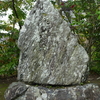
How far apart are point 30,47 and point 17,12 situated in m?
4.09

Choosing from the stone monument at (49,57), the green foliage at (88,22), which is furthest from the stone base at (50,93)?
the green foliage at (88,22)

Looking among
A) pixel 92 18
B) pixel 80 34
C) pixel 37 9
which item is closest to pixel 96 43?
pixel 80 34

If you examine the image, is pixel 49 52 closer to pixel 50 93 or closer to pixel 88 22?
pixel 50 93

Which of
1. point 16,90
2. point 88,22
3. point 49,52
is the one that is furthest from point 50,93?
point 88,22

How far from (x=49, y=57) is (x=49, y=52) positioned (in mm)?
119

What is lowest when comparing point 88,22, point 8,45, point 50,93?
point 50,93

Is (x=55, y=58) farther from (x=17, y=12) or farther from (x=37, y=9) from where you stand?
(x=17, y=12)

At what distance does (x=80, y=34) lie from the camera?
6.25 metres

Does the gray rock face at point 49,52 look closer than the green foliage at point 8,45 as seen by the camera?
Yes

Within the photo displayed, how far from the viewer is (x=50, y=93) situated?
2.97m

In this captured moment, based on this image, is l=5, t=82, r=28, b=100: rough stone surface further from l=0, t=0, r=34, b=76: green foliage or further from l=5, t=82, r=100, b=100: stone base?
l=0, t=0, r=34, b=76: green foliage

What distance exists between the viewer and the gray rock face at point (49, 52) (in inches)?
128

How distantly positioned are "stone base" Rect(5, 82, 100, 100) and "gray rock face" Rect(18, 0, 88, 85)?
194 millimetres

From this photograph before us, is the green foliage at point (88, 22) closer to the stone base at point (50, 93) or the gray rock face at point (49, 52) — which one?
the gray rock face at point (49, 52)
